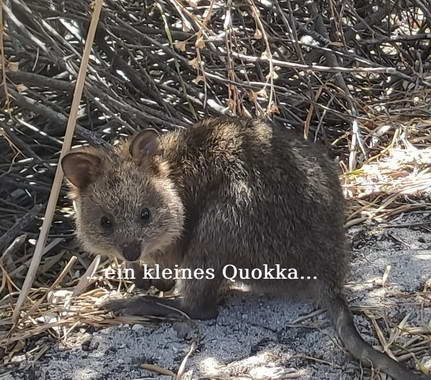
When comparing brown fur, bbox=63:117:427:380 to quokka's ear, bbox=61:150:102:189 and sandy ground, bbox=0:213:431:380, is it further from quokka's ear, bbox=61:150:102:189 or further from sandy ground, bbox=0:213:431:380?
sandy ground, bbox=0:213:431:380

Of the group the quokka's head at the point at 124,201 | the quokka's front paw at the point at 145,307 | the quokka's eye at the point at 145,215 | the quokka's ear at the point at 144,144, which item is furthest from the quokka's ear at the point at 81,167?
the quokka's front paw at the point at 145,307

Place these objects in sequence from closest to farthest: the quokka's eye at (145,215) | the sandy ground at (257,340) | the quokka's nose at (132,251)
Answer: the sandy ground at (257,340), the quokka's nose at (132,251), the quokka's eye at (145,215)

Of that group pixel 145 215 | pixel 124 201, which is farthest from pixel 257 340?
pixel 124 201

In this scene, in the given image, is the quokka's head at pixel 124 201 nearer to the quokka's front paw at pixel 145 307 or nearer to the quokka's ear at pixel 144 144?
the quokka's ear at pixel 144 144

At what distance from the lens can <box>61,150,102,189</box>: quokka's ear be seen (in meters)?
3.64

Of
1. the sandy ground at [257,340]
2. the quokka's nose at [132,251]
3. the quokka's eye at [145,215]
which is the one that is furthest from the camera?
the quokka's eye at [145,215]

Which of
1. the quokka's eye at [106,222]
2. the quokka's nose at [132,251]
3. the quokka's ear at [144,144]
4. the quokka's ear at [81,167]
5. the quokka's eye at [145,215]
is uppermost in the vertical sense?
the quokka's ear at [144,144]

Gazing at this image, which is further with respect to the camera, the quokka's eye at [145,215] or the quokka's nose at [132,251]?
the quokka's eye at [145,215]

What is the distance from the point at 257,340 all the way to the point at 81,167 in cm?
117

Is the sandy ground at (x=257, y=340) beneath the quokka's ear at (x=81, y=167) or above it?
beneath

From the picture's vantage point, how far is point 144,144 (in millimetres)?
3840

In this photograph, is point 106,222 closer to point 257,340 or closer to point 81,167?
point 81,167

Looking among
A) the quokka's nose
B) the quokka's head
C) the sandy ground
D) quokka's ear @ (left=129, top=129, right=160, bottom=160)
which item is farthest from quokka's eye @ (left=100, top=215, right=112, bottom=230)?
the sandy ground

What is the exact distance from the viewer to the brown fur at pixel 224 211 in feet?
12.0
